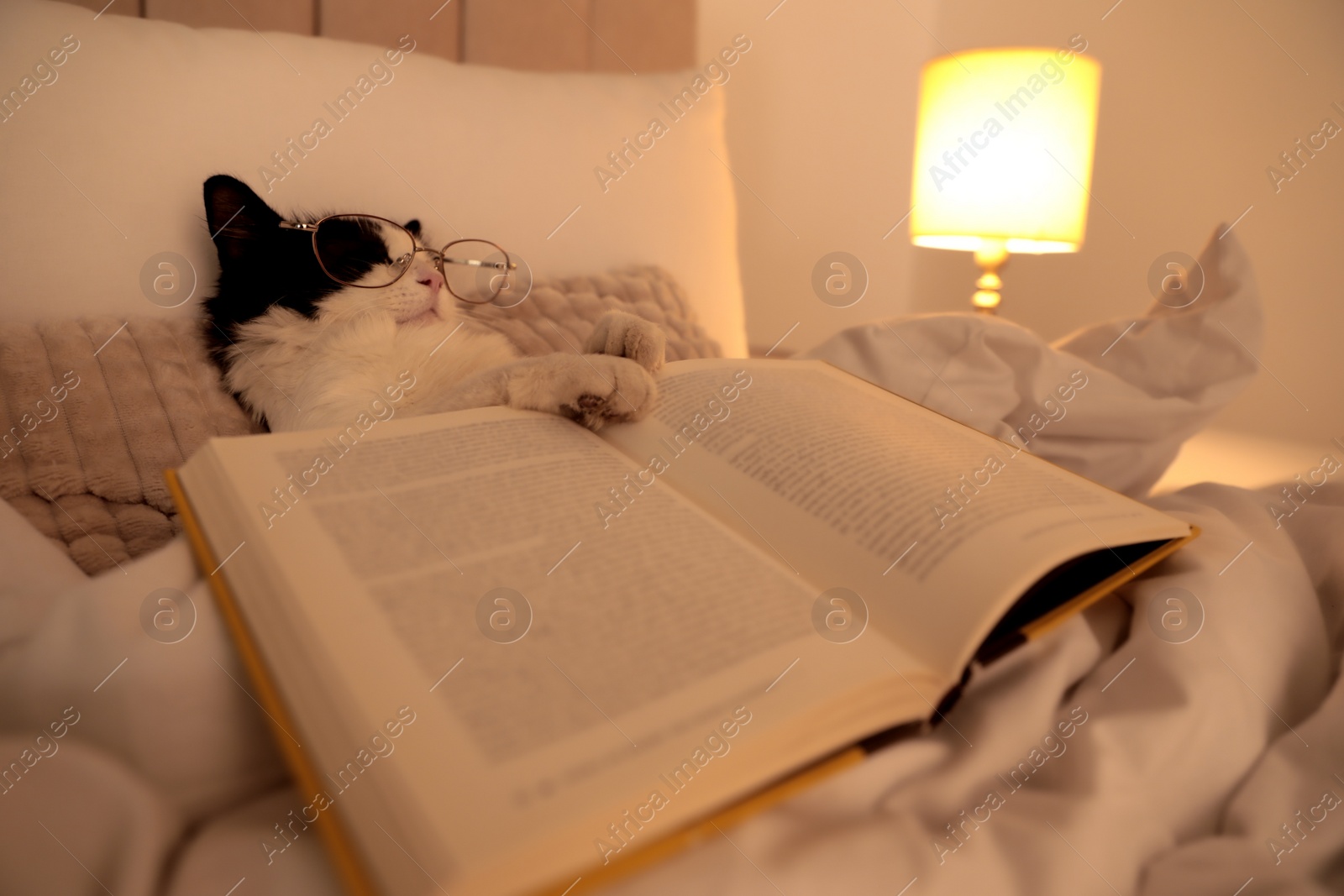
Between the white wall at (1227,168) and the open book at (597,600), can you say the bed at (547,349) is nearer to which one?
the open book at (597,600)

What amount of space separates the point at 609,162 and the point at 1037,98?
37.5 inches

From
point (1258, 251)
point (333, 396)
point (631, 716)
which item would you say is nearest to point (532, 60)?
point (333, 396)

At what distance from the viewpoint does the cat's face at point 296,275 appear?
801 millimetres

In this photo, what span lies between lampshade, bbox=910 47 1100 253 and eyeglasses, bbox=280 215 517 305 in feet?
3.53

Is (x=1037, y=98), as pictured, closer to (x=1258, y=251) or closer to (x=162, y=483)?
(x=1258, y=251)

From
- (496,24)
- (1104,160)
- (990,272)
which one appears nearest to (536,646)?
(496,24)

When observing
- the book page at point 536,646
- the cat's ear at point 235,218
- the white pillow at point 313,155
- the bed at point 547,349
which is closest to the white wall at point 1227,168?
the bed at point 547,349

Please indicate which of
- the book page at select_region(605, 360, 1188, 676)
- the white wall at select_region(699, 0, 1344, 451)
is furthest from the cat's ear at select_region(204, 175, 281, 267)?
the white wall at select_region(699, 0, 1344, 451)

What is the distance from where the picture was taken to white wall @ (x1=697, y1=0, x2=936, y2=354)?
196cm

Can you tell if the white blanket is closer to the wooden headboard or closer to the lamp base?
the wooden headboard

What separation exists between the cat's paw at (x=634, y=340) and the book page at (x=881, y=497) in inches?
1.0

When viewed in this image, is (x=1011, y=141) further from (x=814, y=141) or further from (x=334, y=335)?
(x=334, y=335)

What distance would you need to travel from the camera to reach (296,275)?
2.88 ft

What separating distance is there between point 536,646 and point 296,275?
2.38 feet
